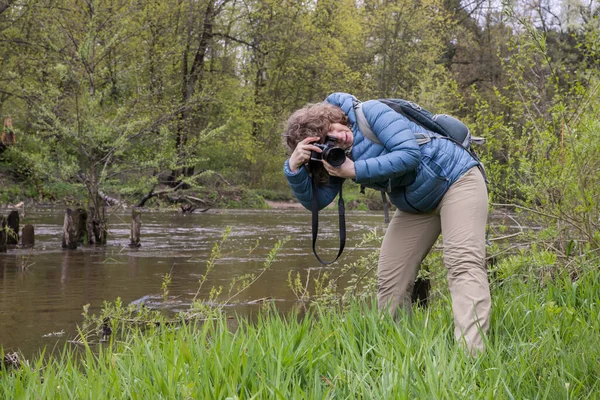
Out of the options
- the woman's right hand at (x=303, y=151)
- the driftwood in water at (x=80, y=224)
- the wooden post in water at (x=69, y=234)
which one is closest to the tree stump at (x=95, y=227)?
the driftwood in water at (x=80, y=224)

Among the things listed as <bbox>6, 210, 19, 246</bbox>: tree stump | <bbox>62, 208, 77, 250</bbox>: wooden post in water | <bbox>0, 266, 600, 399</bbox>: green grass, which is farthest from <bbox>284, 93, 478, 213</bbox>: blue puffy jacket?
<bbox>6, 210, 19, 246</bbox>: tree stump

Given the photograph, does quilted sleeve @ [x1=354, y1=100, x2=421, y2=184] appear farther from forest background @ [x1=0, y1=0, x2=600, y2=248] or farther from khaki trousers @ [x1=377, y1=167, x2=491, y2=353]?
forest background @ [x1=0, y1=0, x2=600, y2=248]

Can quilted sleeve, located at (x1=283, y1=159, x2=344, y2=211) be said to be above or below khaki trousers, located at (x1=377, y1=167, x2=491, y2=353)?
above

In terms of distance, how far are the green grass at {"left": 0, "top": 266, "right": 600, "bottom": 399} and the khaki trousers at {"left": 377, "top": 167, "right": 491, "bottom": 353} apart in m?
0.15

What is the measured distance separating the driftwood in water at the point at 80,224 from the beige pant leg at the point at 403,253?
9.33 meters

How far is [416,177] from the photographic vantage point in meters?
4.05

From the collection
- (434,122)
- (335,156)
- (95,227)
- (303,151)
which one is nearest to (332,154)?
(335,156)

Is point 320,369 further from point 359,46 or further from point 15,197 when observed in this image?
point 359,46

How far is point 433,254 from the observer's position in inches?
234

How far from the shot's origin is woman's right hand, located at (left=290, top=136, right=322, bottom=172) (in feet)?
13.1

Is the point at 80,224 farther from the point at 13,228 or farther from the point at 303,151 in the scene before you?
the point at 303,151

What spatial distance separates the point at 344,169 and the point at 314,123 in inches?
12.4

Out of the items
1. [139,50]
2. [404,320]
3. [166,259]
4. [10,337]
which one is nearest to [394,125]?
[404,320]

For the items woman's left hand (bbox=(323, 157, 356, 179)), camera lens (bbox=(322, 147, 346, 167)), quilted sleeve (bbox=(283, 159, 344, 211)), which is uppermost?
camera lens (bbox=(322, 147, 346, 167))
